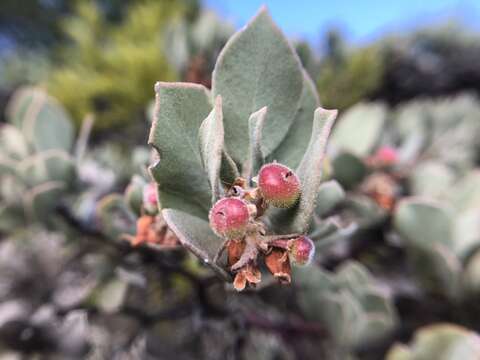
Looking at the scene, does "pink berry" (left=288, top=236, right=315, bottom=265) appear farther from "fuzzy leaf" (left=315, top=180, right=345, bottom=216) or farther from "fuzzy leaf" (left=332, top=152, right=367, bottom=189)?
"fuzzy leaf" (left=332, top=152, right=367, bottom=189)

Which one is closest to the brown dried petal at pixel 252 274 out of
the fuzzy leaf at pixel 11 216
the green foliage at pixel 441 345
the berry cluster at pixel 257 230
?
the berry cluster at pixel 257 230

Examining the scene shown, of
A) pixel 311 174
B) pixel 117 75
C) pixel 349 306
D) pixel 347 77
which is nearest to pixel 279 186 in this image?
pixel 311 174

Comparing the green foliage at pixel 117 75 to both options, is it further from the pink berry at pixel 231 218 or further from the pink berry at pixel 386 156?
the pink berry at pixel 231 218

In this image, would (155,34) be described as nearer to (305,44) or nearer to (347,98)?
(347,98)

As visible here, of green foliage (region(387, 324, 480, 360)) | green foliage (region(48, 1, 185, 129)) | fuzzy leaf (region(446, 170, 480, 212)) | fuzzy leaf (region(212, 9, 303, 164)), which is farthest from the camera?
green foliage (region(48, 1, 185, 129))

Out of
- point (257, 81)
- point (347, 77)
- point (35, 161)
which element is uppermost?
point (257, 81)

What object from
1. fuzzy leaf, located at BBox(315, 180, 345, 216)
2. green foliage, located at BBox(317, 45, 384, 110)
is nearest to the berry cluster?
fuzzy leaf, located at BBox(315, 180, 345, 216)

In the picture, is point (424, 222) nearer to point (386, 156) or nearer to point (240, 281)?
point (386, 156)
